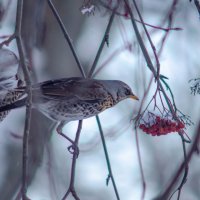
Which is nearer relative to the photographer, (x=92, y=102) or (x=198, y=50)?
(x=92, y=102)

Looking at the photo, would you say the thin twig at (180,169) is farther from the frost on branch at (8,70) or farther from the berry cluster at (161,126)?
the frost on branch at (8,70)

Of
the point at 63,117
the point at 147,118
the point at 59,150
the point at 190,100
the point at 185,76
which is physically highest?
the point at 185,76

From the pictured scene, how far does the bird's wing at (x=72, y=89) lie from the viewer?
2.63 m

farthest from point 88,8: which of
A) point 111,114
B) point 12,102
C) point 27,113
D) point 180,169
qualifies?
point 111,114

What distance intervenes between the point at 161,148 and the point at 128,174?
17.3 inches

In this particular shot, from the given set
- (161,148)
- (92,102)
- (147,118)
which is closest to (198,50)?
(161,148)

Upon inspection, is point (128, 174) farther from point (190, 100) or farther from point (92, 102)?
point (92, 102)

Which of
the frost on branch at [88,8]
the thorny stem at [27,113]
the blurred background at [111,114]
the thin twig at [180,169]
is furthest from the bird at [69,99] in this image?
the thin twig at [180,169]

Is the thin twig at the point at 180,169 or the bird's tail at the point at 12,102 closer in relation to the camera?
the thin twig at the point at 180,169

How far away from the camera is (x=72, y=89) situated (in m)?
2.69

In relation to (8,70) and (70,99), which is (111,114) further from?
(8,70)

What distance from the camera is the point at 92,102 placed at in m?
2.87

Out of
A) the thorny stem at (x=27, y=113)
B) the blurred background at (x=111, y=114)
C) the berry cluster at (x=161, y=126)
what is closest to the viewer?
the thorny stem at (x=27, y=113)

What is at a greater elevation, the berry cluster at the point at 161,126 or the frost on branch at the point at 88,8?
the frost on branch at the point at 88,8
